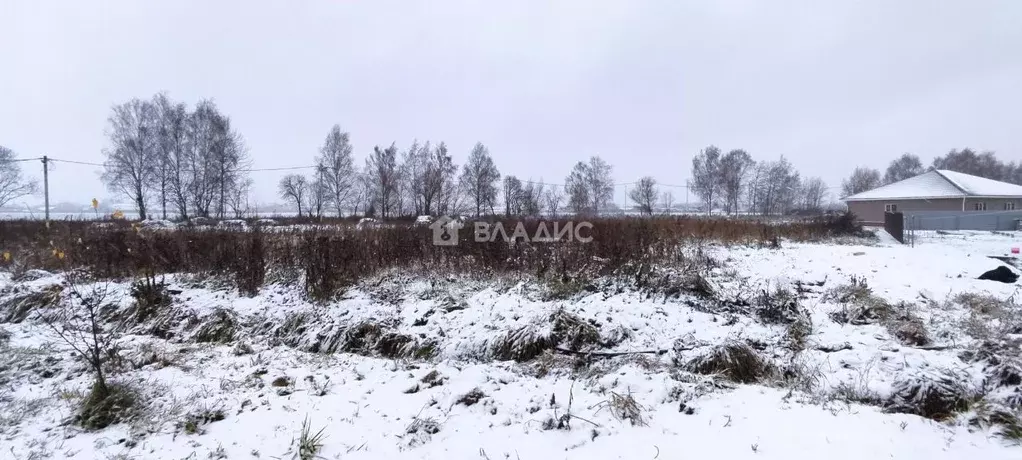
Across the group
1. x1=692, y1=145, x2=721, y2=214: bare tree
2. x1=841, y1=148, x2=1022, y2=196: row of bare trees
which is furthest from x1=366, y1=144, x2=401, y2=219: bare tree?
x1=841, y1=148, x2=1022, y2=196: row of bare trees

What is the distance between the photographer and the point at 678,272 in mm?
6359

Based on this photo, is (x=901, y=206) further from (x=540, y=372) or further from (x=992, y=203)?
(x=540, y=372)

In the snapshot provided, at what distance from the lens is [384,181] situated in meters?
37.1

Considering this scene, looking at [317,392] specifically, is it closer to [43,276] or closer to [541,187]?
[43,276]

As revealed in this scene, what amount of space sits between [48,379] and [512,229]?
7319 mm

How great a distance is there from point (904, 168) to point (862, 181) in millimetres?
5433

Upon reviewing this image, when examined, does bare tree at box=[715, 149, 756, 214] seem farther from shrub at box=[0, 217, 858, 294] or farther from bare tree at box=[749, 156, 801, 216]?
shrub at box=[0, 217, 858, 294]

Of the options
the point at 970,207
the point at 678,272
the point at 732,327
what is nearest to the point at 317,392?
the point at 732,327

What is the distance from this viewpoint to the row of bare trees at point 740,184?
177 feet

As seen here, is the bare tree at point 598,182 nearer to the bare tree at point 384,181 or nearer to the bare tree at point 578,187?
the bare tree at point 578,187

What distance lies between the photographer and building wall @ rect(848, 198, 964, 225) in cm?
2747

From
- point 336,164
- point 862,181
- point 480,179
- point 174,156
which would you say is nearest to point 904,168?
point 862,181

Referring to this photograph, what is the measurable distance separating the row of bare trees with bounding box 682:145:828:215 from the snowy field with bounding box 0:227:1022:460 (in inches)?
1857

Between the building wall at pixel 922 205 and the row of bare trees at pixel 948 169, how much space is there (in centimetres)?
2880
